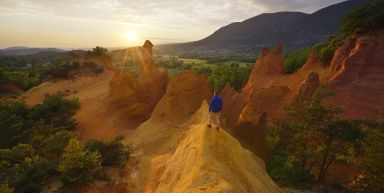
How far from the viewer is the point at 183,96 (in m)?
30.6

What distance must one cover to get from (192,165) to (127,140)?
1828 cm

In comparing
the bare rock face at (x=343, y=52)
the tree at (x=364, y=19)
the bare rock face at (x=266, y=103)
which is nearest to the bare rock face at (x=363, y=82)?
the bare rock face at (x=343, y=52)

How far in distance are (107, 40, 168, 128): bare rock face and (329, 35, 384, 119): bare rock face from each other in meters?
19.7

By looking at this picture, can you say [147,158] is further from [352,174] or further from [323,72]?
[323,72]

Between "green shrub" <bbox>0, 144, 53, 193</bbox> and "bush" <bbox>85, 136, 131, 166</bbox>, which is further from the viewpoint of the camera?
"bush" <bbox>85, 136, 131, 166</bbox>

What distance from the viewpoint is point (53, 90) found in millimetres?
53438

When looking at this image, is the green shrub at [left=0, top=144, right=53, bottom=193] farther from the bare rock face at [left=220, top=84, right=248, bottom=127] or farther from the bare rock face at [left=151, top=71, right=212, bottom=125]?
the bare rock face at [left=220, top=84, right=248, bottom=127]

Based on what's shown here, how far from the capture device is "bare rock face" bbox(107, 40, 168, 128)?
116 ft

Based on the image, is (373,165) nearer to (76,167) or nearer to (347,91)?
(347,91)

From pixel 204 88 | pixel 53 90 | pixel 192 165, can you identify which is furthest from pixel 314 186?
pixel 53 90

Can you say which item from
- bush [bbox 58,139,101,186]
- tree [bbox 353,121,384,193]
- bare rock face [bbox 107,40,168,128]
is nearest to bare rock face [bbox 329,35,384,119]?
tree [bbox 353,121,384,193]

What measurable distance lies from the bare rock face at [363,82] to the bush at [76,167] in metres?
21.6

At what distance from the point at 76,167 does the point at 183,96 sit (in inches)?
511

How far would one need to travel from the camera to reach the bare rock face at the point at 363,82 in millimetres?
27750
